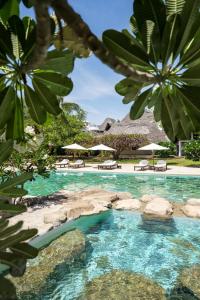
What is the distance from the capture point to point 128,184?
22406 millimetres

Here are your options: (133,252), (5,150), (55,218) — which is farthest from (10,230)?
(55,218)

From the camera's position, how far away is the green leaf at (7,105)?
1.83m

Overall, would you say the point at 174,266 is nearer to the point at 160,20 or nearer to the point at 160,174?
the point at 160,20

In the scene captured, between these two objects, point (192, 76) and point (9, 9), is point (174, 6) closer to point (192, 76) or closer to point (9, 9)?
point (192, 76)

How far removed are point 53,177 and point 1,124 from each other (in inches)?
986

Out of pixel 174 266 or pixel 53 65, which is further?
pixel 174 266

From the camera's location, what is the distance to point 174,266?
8.61 meters

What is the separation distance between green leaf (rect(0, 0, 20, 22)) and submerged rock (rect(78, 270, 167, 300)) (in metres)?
6.44

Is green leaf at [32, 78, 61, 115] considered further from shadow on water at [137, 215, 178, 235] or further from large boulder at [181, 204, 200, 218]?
large boulder at [181, 204, 200, 218]

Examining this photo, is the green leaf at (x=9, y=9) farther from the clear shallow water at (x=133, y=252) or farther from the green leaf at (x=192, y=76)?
the clear shallow water at (x=133, y=252)

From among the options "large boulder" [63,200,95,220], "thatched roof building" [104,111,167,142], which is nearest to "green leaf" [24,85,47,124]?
"large boulder" [63,200,95,220]

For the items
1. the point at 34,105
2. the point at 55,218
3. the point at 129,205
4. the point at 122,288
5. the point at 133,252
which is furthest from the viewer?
the point at 129,205

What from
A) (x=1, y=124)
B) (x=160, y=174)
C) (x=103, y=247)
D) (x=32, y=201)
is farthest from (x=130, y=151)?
(x=1, y=124)

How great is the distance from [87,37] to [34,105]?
1.06 m
